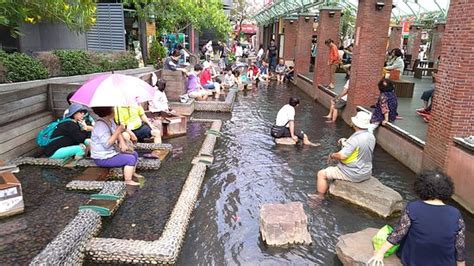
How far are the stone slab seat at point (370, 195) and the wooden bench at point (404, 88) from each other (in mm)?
8378

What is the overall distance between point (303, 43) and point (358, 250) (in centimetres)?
1831

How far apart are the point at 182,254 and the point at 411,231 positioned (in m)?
2.60

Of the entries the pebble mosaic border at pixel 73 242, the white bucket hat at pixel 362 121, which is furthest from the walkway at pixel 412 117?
the pebble mosaic border at pixel 73 242

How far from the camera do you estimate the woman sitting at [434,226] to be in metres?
3.37

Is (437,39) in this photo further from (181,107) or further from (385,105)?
(181,107)

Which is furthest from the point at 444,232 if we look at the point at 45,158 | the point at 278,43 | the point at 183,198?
the point at 278,43

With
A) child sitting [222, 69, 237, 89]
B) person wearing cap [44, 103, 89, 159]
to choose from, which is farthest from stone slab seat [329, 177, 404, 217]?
child sitting [222, 69, 237, 89]

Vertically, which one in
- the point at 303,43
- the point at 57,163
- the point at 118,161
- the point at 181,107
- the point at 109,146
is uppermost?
the point at 303,43

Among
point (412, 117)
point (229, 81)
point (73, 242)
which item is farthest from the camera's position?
point (229, 81)

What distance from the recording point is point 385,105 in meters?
9.30

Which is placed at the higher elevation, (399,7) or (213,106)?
(399,7)

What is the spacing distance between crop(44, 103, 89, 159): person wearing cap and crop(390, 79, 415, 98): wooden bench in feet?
35.6

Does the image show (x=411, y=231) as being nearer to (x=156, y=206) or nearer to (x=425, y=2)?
(x=156, y=206)

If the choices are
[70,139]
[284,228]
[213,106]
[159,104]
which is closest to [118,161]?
[70,139]
